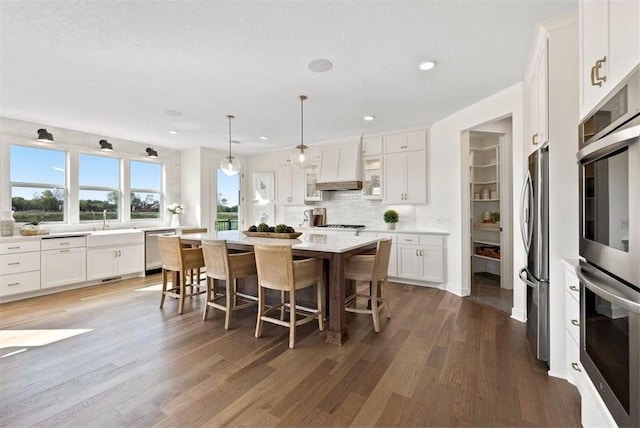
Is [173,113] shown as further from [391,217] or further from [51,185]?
[391,217]

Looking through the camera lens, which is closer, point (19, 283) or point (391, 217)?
point (19, 283)

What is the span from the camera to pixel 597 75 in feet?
4.29

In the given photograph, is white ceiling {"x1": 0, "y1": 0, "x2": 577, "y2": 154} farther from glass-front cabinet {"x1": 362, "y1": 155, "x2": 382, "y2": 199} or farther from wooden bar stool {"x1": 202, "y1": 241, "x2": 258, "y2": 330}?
wooden bar stool {"x1": 202, "y1": 241, "x2": 258, "y2": 330}

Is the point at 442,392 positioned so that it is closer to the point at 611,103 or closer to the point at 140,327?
the point at 611,103

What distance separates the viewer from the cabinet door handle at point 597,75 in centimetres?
126

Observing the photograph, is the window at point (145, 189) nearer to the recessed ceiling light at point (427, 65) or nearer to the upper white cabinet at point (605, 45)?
the recessed ceiling light at point (427, 65)

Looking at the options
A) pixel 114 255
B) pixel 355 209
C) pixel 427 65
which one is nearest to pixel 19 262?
pixel 114 255

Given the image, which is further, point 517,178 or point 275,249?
point 517,178

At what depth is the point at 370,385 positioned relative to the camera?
1984 mm

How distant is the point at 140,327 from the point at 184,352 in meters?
0.89

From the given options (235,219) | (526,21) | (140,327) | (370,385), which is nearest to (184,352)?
(140,327)

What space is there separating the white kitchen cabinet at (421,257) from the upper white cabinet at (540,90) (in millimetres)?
2148

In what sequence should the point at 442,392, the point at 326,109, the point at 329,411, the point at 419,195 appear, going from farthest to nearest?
the point at 419,195 < the point at 326,109 < the point at 442,392 < the point at 329,411

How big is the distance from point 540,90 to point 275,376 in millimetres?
3078
